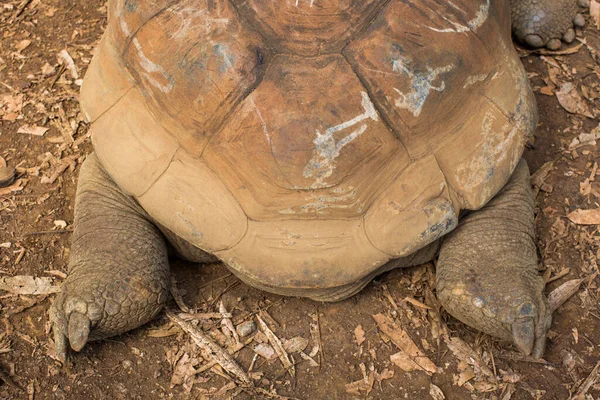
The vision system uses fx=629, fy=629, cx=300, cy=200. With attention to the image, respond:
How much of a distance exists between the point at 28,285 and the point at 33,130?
1.22 m

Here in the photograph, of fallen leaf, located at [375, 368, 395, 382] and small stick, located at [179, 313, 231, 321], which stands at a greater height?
small stick, located at [179, 313, 231, 321]

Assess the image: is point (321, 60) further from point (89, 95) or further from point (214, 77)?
point (89, 95)

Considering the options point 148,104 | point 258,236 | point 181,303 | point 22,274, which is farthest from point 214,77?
point 22,274

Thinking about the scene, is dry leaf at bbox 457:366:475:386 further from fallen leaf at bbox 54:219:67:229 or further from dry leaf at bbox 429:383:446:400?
fallen leaf at bbox 54:219:67:229

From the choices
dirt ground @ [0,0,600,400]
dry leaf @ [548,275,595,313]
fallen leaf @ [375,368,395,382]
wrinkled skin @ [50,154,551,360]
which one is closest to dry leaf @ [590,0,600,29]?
dirt ground @ [0,0,600,400]

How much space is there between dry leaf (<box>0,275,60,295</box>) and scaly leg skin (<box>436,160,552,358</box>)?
6.87 feet

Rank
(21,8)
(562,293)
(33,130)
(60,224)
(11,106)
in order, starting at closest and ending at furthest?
(562,293)
(60,224)
(33,130)
(11,106)
(21,8)

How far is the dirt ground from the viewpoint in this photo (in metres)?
3.17

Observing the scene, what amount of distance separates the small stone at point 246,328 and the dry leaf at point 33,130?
194cm

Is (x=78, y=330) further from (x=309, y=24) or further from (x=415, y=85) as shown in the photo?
(x=415, y=85)

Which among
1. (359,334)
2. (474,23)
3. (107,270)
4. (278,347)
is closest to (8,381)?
(107,270)

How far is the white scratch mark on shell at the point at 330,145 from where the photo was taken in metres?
2.68

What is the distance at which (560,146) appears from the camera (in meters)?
4.18

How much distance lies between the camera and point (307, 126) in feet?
8.73
